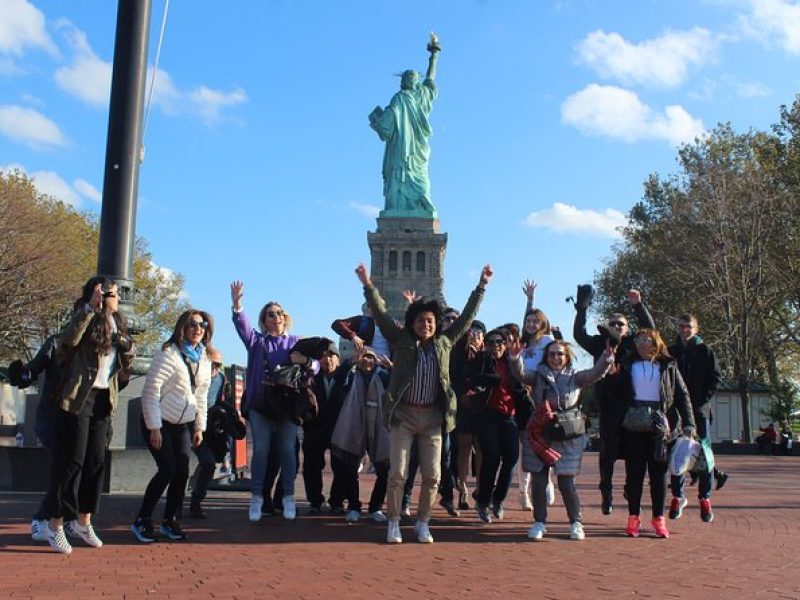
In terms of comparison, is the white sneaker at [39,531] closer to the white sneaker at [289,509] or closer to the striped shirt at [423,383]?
the white sneaker at [289,509]

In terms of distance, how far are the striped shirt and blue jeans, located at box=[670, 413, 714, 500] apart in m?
2.72

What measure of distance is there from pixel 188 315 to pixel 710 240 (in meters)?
33.9

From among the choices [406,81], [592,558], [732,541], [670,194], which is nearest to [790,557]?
[732,541]

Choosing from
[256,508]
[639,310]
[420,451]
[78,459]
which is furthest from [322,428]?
[639,310]

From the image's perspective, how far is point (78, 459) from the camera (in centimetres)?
693

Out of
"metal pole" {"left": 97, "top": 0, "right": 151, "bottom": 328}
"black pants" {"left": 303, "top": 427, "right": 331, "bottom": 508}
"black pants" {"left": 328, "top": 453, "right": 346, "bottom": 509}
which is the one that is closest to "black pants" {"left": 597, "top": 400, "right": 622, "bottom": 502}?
"black pants" {"left": 328, "top": 453, "right": 346, "bottom": 509}

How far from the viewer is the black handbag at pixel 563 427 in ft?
26.7

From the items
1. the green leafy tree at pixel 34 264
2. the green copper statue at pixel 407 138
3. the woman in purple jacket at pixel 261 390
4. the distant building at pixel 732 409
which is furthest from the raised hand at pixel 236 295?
the green copper statue at pixel 407 138

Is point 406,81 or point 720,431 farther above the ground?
point 406,81

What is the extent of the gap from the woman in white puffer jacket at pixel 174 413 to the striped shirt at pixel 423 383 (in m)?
1.77

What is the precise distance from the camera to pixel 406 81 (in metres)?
71.8

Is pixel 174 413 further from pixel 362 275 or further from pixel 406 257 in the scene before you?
pixel 406 257

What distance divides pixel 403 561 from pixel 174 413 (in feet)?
7.39

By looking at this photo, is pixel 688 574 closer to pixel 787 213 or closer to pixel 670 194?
pixel 787 213
